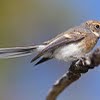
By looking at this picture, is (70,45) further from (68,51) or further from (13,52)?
(13,52)

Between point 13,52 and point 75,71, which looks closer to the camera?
point 75,71

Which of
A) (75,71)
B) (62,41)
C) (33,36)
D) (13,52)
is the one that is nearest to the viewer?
(75,71)

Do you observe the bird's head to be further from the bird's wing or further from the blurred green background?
the blurred green background

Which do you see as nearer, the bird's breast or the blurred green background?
the bird's breast

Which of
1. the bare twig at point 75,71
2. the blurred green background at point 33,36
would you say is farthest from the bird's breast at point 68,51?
the blurred green background at point 33,36

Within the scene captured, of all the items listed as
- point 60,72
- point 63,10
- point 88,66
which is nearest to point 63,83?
point 88,66

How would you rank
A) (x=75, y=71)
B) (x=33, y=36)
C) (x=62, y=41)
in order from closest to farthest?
(x=75, y=71), (x=62, y=41), (x=33, y=36)

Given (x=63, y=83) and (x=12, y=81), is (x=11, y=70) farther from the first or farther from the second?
(x=63, y=83)

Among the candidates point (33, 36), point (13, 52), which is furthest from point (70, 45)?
point (33, 36)

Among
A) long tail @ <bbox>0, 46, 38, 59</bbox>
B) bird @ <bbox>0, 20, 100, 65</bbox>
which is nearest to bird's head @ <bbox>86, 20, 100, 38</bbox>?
bird @ <bbox>0, 20, 100, 65</bbox>
